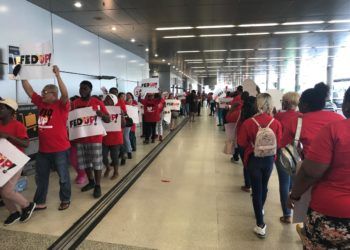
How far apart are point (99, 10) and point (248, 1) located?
11.8 ft

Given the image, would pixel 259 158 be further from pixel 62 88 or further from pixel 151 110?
pixel 151 110

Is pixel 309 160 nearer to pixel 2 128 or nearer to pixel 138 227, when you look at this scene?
pixel 138 227

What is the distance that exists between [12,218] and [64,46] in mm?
5685

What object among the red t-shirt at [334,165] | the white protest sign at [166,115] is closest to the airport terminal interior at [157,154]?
the red t-shirt at [334,165]

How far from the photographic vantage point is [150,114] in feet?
27.6

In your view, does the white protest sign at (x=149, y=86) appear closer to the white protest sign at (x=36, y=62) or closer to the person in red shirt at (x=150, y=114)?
the person in red shirt at (x=150, y=114)

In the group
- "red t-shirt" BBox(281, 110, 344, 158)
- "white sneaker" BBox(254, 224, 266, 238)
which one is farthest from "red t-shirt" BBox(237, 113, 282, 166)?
"white sneaker" BBox(254, 224, 266, 238)

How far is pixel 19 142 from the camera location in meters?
3.22

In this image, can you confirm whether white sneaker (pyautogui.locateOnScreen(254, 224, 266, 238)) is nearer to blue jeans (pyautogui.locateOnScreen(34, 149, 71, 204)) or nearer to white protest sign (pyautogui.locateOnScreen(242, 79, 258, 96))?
blue jeans (pyautogui.locateOnScreen(34, 149, 71, 204))

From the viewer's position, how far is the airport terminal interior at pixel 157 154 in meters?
2.38

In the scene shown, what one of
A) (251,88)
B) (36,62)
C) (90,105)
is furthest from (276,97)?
→ (36,62)

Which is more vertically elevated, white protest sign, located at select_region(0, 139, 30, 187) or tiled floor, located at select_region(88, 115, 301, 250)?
white protest sign, located at select_region(0, 139, 30, 187)

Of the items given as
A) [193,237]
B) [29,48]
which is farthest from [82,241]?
[29,48]

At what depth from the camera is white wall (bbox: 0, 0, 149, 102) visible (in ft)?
18.7
